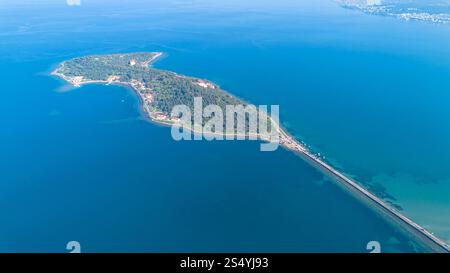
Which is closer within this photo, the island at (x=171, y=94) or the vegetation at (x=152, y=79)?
the island at (x=171, y=94)

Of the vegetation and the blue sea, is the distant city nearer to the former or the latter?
the blue sea

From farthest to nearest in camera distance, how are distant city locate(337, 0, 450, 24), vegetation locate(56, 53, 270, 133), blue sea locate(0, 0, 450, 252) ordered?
distant city locate(337, 0, 450, 24)
vegetation locate(56, 53, 270, 133)
blue sea locate(0, 0, 450, 252)

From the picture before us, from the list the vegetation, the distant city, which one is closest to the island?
the vegetation

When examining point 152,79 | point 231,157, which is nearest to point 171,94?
point 152,79

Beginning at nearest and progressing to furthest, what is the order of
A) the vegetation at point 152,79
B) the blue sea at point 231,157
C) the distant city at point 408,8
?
the blue sea at point 231,157 → the vegetation at point 152,79 → the distant city at point 408,8

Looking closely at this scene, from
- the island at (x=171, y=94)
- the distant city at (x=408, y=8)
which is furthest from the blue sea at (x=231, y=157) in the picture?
the distant city at (x=408, y=8)

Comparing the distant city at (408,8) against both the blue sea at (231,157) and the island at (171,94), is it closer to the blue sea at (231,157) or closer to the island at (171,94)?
the blue sea at (231,157)

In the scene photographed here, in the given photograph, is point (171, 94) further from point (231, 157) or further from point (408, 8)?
point (408, 8)
